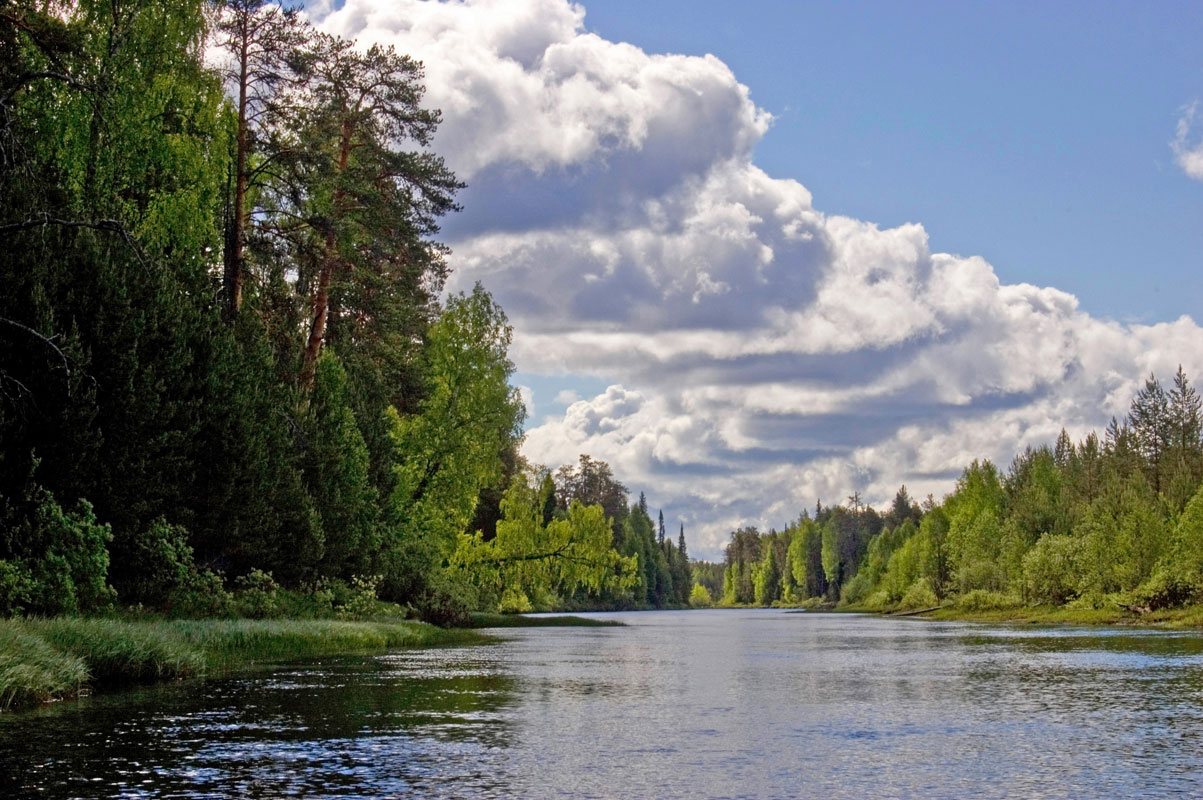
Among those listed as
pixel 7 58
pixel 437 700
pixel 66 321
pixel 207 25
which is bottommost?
pixel 437 700

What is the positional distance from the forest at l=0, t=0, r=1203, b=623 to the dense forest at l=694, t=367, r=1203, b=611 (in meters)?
0.74

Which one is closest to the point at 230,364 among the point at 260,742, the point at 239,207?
the point at 239,207

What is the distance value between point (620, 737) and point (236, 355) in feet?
71.0

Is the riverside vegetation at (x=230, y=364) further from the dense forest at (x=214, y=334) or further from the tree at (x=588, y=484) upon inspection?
the tree at (x=588, y=484)

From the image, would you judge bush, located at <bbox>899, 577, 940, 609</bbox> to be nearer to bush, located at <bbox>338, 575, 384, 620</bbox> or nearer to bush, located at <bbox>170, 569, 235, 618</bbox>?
bush, located at <bbox>338, 575, 384, 620</bbox>

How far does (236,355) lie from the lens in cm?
3228

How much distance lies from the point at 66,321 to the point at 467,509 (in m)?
31.6

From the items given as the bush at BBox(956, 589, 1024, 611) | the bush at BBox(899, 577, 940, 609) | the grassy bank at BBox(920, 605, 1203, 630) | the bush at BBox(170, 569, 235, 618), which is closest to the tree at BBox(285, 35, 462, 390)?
the bush at BBox(170, 569, 235, 618)

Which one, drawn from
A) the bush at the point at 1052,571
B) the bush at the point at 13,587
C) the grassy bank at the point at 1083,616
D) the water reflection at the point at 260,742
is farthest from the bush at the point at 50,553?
the bush at the point at 1052,571

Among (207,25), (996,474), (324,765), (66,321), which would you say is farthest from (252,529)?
(996,474)

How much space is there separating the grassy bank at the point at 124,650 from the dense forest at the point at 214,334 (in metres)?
2.36

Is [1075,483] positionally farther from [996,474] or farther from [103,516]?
[103,516]

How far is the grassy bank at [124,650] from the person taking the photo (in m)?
16.5

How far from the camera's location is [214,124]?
3500 centimetres
